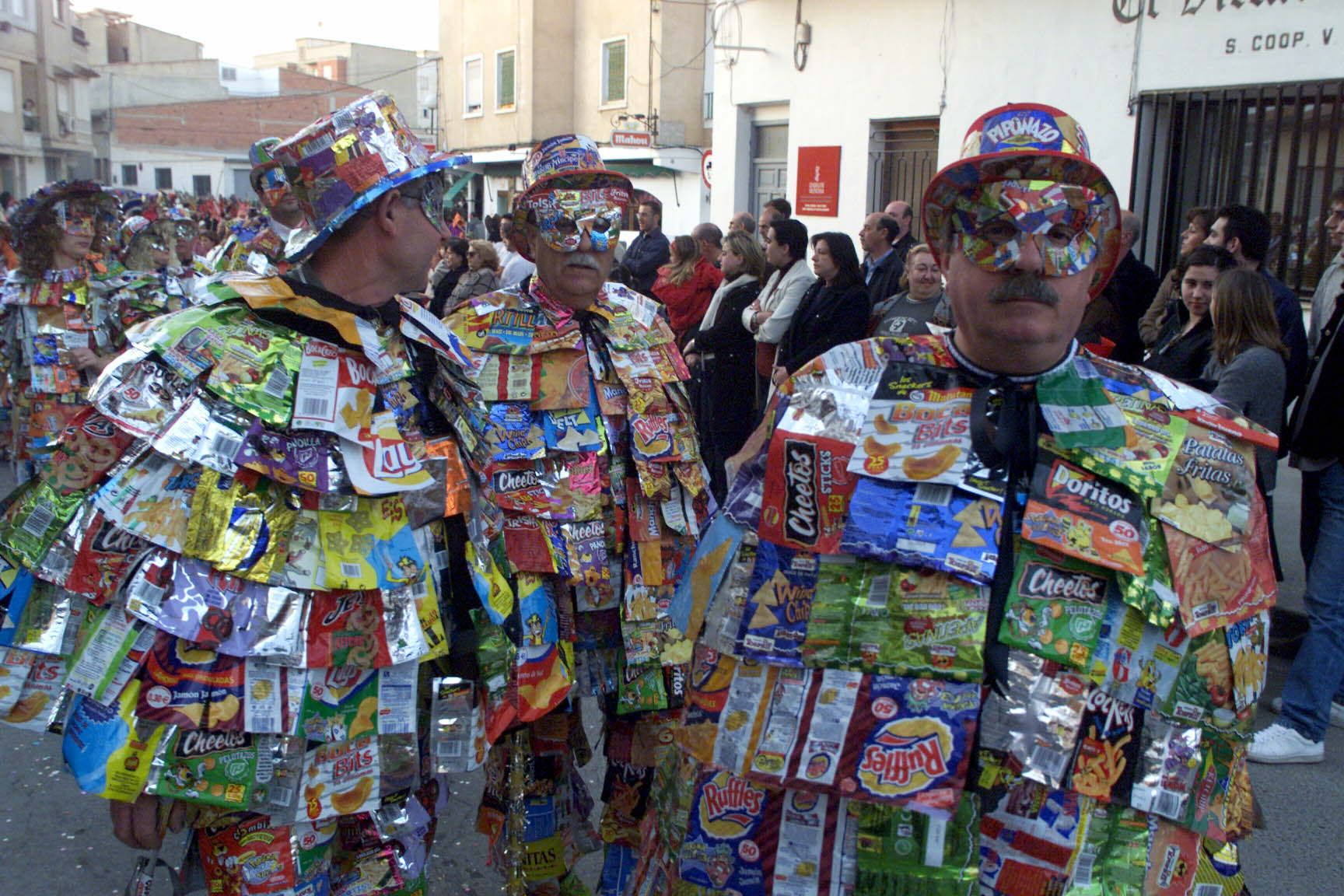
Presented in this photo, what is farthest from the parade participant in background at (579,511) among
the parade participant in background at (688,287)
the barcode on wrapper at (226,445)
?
the parade participant in background at (688,287)

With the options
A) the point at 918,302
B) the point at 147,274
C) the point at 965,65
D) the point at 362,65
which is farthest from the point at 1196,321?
the point at 362,65

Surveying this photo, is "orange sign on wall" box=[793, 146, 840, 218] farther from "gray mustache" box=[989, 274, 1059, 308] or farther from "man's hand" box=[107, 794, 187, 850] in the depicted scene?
"man's hand" box=[107, 794, 187, 850]

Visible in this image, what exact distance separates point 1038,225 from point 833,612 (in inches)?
29.8

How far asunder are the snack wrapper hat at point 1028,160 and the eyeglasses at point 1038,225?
0.02m

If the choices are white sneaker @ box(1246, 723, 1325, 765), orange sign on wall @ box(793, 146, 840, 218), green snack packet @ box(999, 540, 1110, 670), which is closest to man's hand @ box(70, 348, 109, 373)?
green snack packet @ box(999, 540, 1110, 670)

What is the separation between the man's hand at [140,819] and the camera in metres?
2.15

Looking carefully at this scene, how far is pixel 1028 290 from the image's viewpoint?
74.0 inches

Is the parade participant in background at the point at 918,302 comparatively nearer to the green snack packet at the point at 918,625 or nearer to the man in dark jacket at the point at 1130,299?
the man in dark jacket at the point at 1130,299

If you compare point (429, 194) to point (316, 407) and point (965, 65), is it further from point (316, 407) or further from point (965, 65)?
point (965, 65)

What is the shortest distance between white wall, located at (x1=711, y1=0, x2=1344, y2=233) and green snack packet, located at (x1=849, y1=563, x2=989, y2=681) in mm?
8810

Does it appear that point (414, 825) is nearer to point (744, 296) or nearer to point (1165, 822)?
point (1165, 822)

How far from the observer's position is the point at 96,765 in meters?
2.09

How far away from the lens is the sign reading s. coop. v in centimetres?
865

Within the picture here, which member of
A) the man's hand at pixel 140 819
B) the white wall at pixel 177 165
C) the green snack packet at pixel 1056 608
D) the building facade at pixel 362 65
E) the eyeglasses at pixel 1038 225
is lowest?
the man's hand at pixel 140 819
